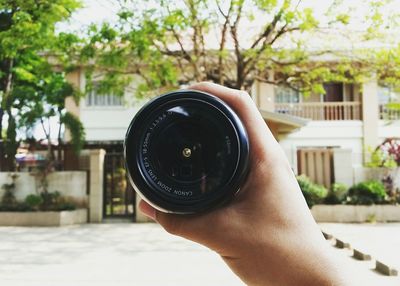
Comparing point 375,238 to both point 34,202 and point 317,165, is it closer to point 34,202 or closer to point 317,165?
point 317,165

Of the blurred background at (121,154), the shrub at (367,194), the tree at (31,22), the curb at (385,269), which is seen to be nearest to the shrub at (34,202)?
the blurred background at (121,154)

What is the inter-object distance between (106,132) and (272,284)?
14138mm

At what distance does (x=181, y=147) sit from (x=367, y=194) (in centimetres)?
1030

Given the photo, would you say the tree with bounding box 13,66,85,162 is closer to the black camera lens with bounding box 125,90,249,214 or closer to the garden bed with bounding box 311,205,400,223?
the garden bed with bounding box 311,205,400,223

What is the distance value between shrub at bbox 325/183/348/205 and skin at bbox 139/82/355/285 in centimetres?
1005

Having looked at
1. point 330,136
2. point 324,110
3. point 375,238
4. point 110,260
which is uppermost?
point 324,110

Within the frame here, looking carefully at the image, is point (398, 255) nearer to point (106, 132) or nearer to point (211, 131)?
point (211, 131)

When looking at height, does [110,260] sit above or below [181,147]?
below

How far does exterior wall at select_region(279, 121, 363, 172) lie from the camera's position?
587 inches

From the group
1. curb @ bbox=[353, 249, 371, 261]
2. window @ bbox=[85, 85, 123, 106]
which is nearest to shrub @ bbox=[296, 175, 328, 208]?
curb @ bbox=[353, 249, 371, 261]

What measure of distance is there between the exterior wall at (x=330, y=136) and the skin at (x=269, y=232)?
13974 millimetres

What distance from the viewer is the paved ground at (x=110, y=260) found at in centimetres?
486

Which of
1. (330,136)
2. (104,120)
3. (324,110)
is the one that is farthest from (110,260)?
(324,110)

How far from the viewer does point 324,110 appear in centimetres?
1545
